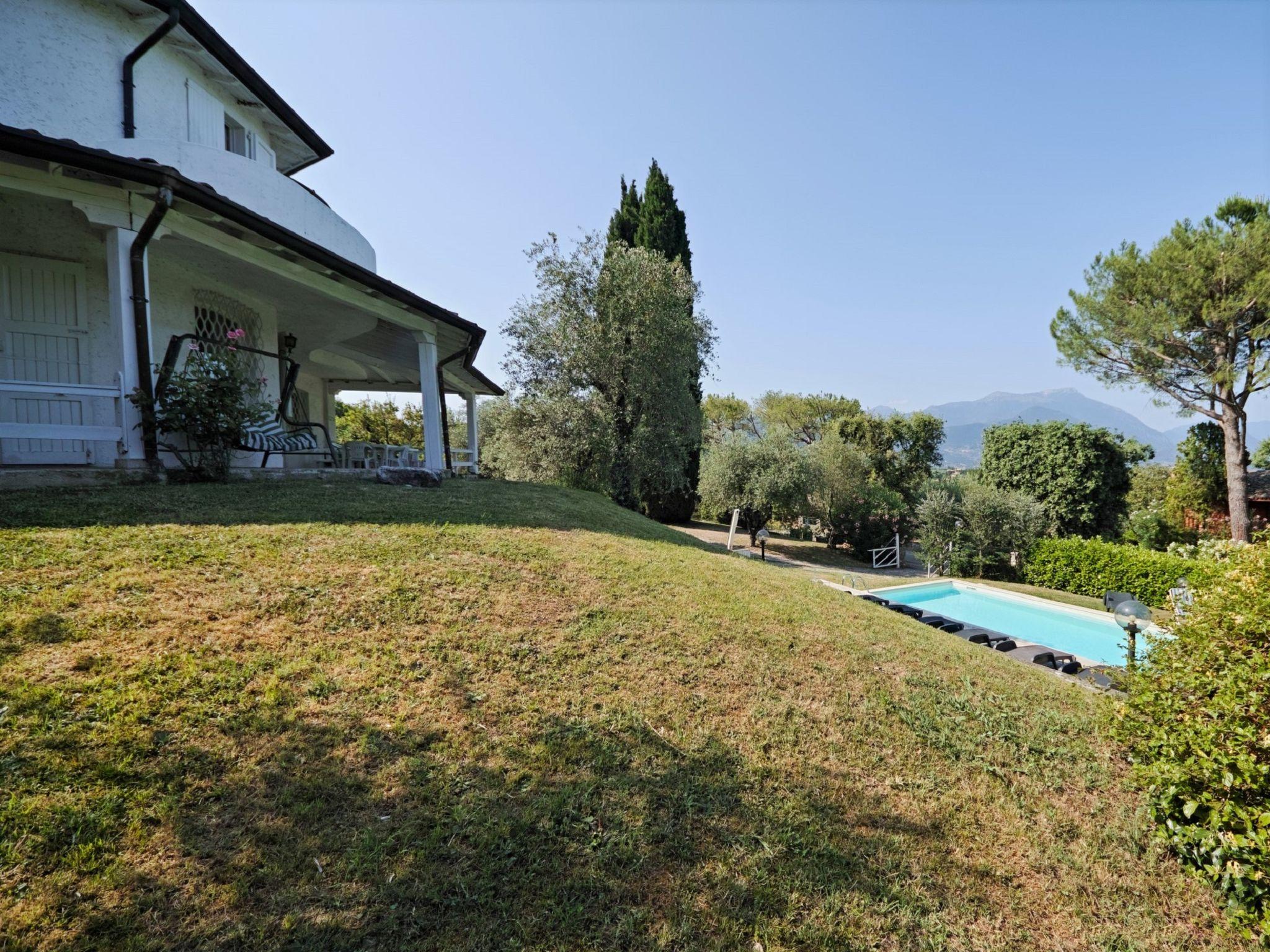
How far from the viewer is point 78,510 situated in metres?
4.91

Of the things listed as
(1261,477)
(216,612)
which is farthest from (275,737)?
(1261,477)

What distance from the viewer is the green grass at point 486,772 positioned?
224 cm

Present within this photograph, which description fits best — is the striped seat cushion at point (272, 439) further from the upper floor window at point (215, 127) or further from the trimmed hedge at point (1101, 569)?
the trimmed hedge at point (1101, 569)

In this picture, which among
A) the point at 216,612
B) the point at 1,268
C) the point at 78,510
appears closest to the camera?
the point at 216,612

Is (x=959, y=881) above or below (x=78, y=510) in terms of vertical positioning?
below

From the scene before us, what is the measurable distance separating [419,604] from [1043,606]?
16628 mm

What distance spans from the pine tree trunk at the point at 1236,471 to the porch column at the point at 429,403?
25.2 m

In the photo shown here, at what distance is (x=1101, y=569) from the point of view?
16312mm

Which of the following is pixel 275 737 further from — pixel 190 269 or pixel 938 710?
pixel 190 269

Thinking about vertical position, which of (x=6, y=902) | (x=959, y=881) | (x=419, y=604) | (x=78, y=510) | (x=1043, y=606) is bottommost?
(x=1043, y=606)

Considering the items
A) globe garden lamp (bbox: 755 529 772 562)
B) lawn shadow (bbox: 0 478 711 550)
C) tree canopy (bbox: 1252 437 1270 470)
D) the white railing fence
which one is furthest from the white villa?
tree canopy (bbox: 1252 437 1270 470)

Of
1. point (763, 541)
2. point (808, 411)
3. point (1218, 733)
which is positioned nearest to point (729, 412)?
point (808, 411)

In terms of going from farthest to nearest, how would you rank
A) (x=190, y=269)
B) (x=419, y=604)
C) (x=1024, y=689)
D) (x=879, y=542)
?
(x=879, y=542), (x=190, y=269), (x=1024, y=689), (x=419, y=604)

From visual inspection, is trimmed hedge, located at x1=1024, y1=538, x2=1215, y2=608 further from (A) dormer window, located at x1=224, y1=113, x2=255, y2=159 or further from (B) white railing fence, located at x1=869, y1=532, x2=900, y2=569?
(A) dormer window, located at x1=224, y1=113, x2=255, y2=159
